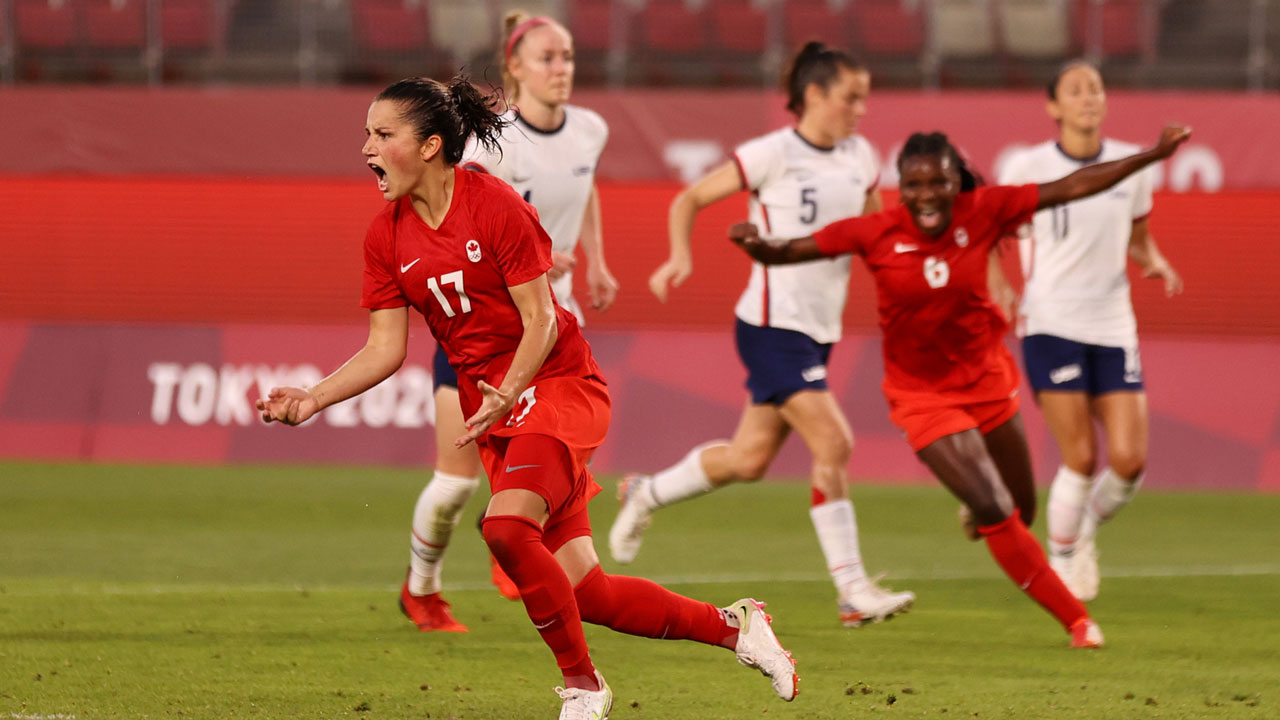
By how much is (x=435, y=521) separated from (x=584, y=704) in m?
2.09

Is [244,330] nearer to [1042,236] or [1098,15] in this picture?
[1042,236]

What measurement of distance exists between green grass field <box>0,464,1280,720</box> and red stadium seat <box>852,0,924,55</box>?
6.56m

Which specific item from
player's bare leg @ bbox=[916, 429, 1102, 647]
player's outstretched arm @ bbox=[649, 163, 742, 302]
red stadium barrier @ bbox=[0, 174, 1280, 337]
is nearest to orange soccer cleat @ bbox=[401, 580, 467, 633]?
player's outstretched arm @ bbox=[649, 163, 742, 302]

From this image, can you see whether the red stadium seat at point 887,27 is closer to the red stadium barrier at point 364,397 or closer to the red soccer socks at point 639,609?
the red stadium barrier at point 364,397

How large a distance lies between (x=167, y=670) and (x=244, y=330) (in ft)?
27.8

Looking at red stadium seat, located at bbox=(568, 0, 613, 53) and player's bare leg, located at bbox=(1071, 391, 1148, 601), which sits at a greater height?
red stadium seat, located at bbox=(568, 0, 613, 53)

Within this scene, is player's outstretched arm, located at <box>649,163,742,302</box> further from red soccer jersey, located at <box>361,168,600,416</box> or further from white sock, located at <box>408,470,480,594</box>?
red soccer jersey, located at <box>361,168,600,416</box>

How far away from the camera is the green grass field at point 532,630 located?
5688 millimetres

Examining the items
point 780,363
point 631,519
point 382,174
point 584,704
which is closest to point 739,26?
point 631,519

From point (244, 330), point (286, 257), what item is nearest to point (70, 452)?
point (244, 330)

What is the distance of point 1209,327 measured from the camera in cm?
1573

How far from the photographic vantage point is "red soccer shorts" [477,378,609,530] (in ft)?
16.3

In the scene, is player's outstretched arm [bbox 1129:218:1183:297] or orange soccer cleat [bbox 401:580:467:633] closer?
orange soccer cleat [bbox 401:580:467:633]

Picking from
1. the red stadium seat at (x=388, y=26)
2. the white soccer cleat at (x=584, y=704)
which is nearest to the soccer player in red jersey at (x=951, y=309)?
the white soccer cleat at (x=584, y=704)
